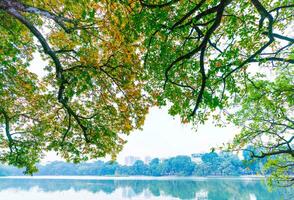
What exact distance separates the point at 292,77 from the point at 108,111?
671 cm

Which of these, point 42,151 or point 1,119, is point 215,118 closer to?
point 42,151

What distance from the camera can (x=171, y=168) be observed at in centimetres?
8600

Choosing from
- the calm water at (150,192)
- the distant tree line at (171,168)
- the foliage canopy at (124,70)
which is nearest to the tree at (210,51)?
the foliage canopy at (124,70)

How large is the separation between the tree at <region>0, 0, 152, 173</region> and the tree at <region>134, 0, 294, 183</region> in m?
0.81

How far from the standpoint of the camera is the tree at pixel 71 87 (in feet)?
19.3

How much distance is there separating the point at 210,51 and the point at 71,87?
4191mm

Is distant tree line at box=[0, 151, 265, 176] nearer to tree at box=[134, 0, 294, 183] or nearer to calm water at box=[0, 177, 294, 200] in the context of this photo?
calm water at box=[0, 177, 294, 200]

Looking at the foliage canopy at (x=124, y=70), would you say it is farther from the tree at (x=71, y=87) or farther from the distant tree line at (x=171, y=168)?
the distant tree line at (x=171, y=168)

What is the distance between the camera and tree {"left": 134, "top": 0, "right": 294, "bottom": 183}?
4.57 meters

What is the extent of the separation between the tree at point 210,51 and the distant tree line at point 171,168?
54.3 metres

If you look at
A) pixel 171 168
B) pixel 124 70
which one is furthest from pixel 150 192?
pixel 171 168

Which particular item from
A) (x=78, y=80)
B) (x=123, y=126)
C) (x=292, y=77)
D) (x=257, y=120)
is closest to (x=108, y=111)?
(x=123, y=126)

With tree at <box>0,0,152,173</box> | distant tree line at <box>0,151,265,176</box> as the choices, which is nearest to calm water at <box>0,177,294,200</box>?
tree at <box>0,0,152,173</box>

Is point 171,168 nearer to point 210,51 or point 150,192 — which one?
point 150,192
